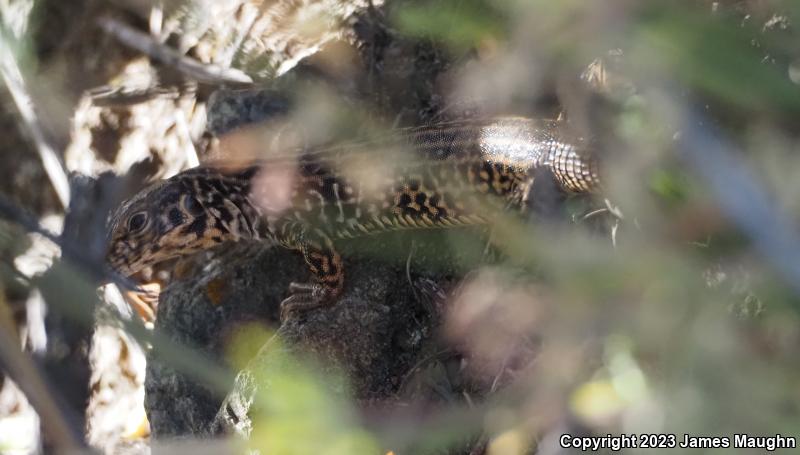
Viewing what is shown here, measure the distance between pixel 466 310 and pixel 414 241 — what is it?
37.1 inches

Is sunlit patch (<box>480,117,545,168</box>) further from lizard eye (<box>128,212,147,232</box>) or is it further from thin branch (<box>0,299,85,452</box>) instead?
thin branch (<box>0,299,85,452</box>)

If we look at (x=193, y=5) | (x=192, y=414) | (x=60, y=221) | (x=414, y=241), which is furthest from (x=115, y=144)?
(x=414, y=241)

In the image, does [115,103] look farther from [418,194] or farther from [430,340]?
[430,340]

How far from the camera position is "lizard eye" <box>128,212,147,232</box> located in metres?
3.51

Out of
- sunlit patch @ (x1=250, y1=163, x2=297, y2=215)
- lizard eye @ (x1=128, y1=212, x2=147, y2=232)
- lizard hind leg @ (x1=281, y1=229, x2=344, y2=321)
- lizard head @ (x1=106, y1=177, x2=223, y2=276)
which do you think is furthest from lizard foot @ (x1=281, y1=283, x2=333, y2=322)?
lizard eye @ (x1=128, y1=212, x2=147, y2=232)

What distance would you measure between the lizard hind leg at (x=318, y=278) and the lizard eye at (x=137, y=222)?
73 centimetres

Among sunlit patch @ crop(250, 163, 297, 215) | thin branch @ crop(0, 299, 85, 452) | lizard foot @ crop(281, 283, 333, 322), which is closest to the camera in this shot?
thin branch @ crop(0, 299, 85, 452)

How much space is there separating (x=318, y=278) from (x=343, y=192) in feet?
1.24

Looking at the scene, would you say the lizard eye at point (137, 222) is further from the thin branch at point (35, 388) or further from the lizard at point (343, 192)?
the thin branch at point (35, 388)

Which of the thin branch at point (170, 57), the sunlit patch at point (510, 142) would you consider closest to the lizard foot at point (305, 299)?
the sunlit patch at point (510, 142)

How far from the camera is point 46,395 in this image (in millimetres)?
763

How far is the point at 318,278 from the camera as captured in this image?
3.31 m

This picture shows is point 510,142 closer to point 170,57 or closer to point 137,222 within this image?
point 137,222

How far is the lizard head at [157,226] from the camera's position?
3.50 metres
